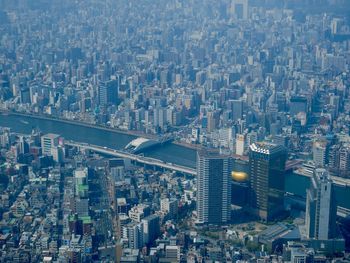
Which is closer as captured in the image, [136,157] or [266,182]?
[266,182]

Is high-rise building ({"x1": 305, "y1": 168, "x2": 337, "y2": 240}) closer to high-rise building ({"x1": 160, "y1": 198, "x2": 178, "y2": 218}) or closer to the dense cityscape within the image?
the dense cityscape

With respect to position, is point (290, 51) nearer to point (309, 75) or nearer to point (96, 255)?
point (309, 75)

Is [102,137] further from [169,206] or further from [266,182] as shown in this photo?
[266,182]

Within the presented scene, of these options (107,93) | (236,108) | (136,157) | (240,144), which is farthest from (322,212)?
(107,93)

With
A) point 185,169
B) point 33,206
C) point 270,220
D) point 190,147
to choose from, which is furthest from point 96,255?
point 190,147

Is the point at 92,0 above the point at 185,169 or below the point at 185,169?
above

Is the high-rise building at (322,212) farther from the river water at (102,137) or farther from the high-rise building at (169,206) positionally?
the high-rise building at (169,206)

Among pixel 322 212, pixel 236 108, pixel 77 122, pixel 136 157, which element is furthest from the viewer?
pixel 236 108

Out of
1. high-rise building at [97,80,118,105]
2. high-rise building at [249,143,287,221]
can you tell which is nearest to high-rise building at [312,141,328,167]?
high-rise building at [249,143,287,221]
